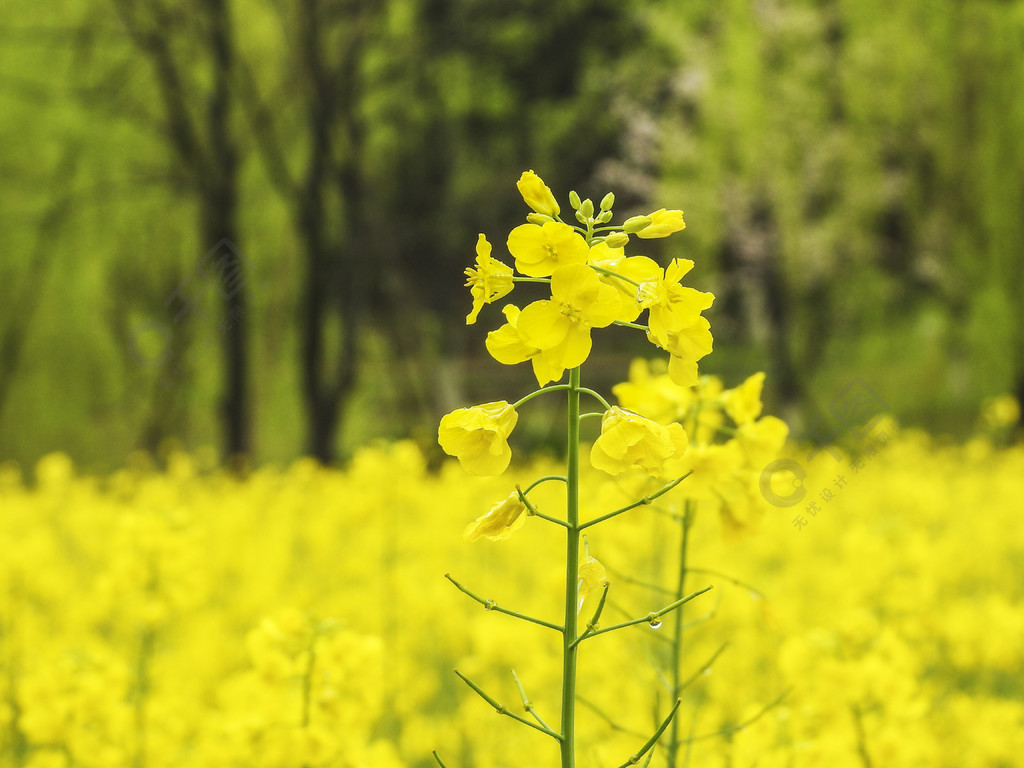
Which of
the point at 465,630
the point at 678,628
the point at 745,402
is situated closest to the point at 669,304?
the point at 745,402

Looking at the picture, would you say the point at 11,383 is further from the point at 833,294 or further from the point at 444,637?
the point at 833,294

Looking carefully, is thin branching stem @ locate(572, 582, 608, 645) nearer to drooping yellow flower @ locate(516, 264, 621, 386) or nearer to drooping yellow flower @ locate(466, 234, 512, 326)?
drooping yellow flower @ locate(516, 264, 621, 386)

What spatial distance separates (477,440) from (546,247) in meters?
0.24

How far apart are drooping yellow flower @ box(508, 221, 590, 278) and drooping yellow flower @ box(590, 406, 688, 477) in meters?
0.18

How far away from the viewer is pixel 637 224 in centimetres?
102

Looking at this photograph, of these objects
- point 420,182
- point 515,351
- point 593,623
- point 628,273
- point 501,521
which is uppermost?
point 420,182

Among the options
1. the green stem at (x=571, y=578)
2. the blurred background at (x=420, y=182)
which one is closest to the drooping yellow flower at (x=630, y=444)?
the green stem at (x=571, y=578)

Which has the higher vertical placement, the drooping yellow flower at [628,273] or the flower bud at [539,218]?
the flower bud at [539,218]

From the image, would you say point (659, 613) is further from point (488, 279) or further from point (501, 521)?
point (488, 279)

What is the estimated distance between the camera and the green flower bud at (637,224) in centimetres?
101

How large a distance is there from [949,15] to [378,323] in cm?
722

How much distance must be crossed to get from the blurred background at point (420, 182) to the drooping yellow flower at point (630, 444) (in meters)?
6.60

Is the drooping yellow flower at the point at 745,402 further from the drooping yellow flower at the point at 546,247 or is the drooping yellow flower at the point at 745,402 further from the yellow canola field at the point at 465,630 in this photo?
the drooping yellow flower at the point at 546,247

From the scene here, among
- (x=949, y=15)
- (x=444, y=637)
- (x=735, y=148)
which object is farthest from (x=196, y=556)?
(x=949, y=15)
